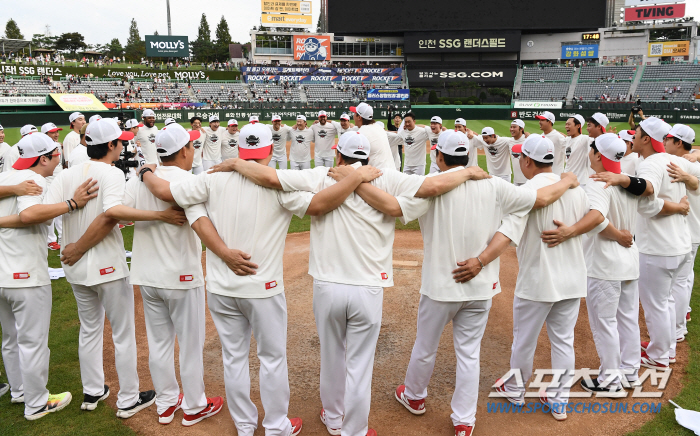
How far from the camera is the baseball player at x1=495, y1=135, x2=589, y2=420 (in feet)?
14.5

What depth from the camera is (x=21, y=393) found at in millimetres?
4895

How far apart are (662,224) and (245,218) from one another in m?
4.59

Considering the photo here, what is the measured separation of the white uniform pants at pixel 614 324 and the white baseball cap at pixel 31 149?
5626 mm

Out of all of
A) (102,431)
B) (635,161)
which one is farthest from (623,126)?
(102,431)

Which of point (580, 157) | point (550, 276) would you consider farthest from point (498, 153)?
point (550, 276)

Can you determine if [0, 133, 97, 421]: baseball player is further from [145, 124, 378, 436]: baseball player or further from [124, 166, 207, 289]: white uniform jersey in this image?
[145, 124, 378, 436]: baseball player

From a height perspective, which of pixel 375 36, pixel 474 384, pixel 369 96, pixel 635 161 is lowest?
pixel 474 384

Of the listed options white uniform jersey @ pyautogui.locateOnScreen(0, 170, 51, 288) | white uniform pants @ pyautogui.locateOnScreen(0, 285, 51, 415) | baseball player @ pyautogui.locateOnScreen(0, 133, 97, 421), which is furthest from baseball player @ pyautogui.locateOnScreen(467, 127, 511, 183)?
white uniform pants @ pyautogui.locateOnScreen(0, 285, 51, 415)

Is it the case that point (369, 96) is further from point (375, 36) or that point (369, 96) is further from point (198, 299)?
point (198, 299)

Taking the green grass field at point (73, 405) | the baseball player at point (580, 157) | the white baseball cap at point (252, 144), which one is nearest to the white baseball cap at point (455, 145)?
the white baseball cap at point (252, 144)

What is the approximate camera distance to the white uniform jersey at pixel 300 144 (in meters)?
15.9

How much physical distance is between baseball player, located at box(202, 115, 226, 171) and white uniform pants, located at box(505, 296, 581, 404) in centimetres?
1289

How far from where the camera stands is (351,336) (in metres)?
3.98

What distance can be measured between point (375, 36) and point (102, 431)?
62.2m
